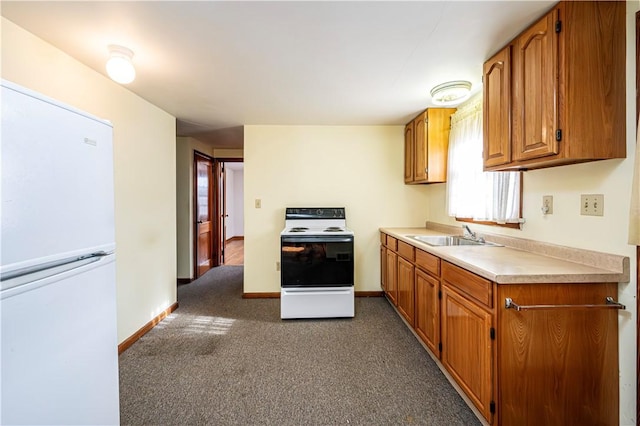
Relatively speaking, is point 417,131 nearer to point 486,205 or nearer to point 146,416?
point 486,205

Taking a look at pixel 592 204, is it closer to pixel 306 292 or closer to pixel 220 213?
pixel 306 292

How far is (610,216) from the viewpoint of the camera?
1.38m

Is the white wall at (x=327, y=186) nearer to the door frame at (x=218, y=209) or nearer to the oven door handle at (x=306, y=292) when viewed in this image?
the oven door handle at (x=306, y=292)

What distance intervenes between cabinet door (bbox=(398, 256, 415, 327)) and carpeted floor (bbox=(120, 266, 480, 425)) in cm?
18

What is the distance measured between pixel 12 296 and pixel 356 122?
3.16 metres

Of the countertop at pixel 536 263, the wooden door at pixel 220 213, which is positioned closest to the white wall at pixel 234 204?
the wooden door at pixel 220 213

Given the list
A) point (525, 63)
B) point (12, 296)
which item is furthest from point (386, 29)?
point (12, 296)

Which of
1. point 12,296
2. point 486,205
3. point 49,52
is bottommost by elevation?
point 12,296

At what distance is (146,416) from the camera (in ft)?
5.33

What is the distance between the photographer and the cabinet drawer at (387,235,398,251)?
116 inches

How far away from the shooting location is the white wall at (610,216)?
4.23ft

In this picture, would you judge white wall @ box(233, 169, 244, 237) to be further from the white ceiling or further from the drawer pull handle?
the drawer pull handle

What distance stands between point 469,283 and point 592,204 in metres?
0.72

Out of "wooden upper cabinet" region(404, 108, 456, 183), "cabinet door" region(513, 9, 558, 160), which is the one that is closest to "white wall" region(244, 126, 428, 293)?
"wooden upper cabinet" region(404, 108, 456, 183)
